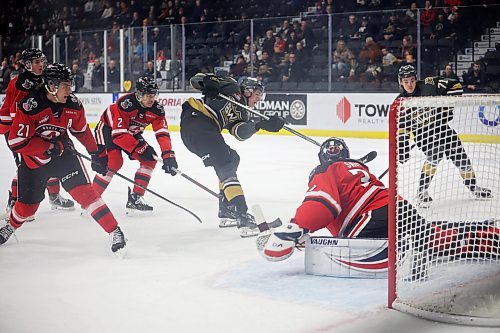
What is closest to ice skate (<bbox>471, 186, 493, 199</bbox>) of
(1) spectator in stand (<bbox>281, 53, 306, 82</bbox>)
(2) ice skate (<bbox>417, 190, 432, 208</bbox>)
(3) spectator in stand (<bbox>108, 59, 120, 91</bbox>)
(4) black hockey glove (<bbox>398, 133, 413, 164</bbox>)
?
(2) ice skate (<bbox>417, 190, 432, 208</bbox>)

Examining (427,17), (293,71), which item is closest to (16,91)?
(427,17)

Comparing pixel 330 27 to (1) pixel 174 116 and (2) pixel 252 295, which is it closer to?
(1) pixel 174 116

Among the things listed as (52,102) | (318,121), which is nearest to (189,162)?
(318,121)

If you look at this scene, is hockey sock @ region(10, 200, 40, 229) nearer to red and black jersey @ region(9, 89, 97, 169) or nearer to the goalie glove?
red and black jersey @ region(9, 89, 97, 169)

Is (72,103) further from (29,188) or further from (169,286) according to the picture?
(169,286)

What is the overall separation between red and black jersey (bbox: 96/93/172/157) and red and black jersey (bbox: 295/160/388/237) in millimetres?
1810

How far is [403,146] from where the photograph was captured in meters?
2.79

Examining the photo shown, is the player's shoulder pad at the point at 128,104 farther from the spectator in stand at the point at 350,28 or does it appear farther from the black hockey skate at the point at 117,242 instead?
the spectator in stand at the point at 350,28

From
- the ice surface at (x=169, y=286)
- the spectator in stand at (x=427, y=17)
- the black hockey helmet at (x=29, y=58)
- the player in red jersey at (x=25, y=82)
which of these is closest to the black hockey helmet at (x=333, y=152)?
the ice surface at (x=169, y=286)

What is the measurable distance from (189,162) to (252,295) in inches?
196

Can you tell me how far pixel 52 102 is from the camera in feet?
12.2

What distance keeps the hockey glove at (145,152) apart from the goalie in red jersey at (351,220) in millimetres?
1910

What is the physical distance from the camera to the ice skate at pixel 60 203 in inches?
197

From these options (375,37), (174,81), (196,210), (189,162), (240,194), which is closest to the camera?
(240,194)
